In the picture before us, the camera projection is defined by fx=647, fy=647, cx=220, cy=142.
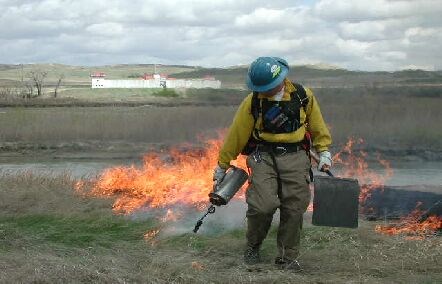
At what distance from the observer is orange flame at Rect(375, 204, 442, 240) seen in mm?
6562

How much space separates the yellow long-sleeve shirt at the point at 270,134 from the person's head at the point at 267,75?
11 centimetres

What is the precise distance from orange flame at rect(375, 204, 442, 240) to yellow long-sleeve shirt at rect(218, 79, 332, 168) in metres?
1.54

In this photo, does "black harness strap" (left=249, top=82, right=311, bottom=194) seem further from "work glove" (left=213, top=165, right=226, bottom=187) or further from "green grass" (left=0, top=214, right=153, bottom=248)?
"green grass" (left=0, top=214, right=153, bottom=248)

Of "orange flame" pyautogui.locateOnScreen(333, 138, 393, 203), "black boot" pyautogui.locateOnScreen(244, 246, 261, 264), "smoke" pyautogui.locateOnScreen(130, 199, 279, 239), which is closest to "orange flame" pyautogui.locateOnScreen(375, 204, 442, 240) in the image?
"smoke" pyautogui.locateOnScreen(130, 199, 279, 239)

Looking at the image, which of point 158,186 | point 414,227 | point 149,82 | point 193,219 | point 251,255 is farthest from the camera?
point 149,82

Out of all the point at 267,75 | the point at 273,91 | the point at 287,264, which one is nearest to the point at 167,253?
the point at 287,264

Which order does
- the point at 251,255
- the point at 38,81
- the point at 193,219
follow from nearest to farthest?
1. the point at 251,255
2. the point at 193,219
3. the point at 38,81

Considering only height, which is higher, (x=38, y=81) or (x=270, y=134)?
(x=270, y=134)

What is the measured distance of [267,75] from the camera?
17.7ft

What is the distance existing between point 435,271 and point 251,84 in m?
2.16

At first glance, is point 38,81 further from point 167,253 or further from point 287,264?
point 287,264

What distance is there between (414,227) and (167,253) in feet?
8.94

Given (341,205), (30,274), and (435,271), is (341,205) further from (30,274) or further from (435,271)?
(30,274)

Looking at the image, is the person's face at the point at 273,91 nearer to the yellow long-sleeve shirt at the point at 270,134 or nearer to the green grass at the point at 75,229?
the yellow long-sleeve shirt at the point at 270,134
